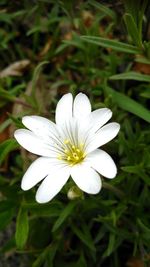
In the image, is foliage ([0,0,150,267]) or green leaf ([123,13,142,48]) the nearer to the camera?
green leaf ([123,13,142,48])

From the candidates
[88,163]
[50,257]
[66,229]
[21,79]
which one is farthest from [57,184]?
[21,79]

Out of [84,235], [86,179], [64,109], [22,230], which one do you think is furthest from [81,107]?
[84,235]

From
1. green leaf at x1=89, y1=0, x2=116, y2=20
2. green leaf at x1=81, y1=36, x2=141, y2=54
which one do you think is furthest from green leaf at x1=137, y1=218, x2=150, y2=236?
green leaf at x1=89, y1=0, x2=116, y2=20

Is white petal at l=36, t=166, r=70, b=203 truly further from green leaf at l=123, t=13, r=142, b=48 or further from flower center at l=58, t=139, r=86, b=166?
green leaf at l=123, t=13, r=142, b=48

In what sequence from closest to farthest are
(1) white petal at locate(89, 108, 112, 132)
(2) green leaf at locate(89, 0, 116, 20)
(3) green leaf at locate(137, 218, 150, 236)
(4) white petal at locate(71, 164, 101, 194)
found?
(4) white petal at locate(71, 164, 101, 194) < (1) white petal at locate(89, 108, 112, 132) < (3) green leaf at locate(137, 218, 150, 236) < (2) green leaf at locate(89, 0, 116, 20)

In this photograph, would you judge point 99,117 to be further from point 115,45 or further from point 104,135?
point 115,45

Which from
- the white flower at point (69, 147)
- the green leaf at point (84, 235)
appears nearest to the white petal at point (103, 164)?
the white flower at point (69, 147)
